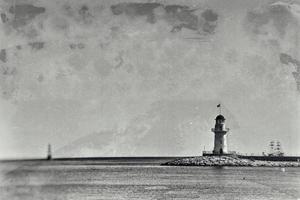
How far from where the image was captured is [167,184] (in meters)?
98.9

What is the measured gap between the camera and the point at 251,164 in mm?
172000

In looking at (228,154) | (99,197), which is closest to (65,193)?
(99,197)

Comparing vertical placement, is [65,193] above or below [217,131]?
below

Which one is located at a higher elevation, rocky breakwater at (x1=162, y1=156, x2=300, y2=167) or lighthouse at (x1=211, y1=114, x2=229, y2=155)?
lighthouse at (x1=211, y1=114, x2=229, y2=155)

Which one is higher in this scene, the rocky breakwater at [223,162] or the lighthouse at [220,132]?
the lighthouse at [220,132]

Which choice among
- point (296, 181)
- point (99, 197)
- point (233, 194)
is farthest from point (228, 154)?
point (99, 197)

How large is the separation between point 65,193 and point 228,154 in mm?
85065

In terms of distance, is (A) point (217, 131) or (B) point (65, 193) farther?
(A) point (217, 131)

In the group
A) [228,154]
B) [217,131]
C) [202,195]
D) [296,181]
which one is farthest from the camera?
[228,154]

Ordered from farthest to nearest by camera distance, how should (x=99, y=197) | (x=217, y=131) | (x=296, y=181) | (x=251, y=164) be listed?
1. (x=251, y=164)
2. (x=217, y=131)
3. (x=296, y=181)
4. (x=99, y=197)

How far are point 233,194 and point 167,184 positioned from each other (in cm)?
1613

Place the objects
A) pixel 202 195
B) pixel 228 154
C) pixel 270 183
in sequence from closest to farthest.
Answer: pixel 202 195 < pixel 270 183 < pixel 228 154

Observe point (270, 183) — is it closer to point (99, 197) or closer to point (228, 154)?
point (99, 197)

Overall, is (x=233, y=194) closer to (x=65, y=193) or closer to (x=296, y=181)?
(x=65, y=193)
